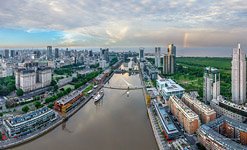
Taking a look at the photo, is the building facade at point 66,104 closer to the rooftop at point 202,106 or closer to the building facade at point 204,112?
the rooftop at point 202,106

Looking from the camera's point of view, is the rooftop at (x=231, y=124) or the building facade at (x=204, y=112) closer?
the rooftop at (x=231, y=124)

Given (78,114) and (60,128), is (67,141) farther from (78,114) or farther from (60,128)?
(78,114)

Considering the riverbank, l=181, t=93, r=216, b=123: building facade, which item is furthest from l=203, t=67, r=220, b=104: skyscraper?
the riverbank

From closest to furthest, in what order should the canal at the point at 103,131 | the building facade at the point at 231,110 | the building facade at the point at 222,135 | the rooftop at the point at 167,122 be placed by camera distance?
the building facade at the point at 222,135 → the canal at the point at 103,131 → the rooftop at the point at 167,122 → the building facade at the point at 231,110

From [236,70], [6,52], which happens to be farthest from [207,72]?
[6,52]

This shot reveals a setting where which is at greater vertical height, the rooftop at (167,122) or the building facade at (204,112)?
the building facade at (204,112)

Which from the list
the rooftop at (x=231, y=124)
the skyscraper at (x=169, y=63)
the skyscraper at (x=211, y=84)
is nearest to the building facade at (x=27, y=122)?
the rooftop at (x=231, y=124)
